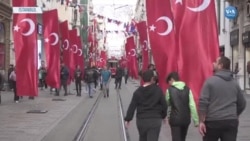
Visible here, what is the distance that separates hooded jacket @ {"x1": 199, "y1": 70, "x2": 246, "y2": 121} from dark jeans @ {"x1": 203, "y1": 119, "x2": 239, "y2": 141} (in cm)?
6

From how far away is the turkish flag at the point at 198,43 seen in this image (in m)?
12.1

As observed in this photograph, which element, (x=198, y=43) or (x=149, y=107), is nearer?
(x=149, y=107)

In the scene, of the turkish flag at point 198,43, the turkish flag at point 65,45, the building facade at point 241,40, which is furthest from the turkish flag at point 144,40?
the turkish flag at point 198,43

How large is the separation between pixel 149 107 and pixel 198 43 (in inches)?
157

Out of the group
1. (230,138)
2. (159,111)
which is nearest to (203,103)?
(230,138)

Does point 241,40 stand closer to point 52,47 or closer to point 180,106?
point 52,47

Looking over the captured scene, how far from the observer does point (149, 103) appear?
28.2 feet

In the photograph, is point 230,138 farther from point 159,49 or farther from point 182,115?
point 159,49

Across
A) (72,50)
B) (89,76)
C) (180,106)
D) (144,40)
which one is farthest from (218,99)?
(72,50)

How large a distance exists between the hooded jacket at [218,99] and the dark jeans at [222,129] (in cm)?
6

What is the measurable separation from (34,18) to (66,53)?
51.6 feet

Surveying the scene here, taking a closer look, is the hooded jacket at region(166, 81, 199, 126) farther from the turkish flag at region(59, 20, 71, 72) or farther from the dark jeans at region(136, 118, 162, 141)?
the turkish flag at region(59, 20, 71, 72)

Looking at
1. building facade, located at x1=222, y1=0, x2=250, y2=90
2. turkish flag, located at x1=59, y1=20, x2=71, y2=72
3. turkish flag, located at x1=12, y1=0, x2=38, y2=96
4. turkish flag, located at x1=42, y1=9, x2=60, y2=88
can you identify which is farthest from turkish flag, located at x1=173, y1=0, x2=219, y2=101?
turkish flag, located at x1=59, y1=20, x2=71, y2=72

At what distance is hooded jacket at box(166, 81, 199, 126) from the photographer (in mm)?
8969
